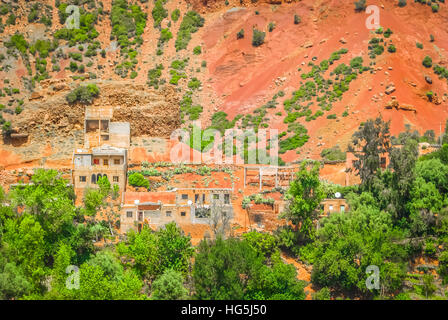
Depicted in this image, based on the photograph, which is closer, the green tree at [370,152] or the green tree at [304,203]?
the green tree at [304,203]

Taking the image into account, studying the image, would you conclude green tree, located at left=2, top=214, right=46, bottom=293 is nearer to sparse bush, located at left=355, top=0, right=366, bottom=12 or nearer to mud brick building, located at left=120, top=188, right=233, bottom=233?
mud brick building, located at left=120, top=188, right=233, bottom=233

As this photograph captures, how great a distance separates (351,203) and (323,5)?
40.7 meters

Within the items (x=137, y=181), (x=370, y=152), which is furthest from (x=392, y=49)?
(x=137, y=181)

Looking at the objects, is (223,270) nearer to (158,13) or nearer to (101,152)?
(101,152)

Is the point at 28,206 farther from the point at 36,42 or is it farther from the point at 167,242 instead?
the point at 36,42

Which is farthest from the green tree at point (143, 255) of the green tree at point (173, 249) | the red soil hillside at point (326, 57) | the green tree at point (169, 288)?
the red soil hillside at point (326, 57)

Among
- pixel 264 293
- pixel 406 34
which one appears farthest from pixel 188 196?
pixel 406 34

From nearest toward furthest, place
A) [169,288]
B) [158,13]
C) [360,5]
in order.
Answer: [169,288]
[360,5]
[158,13]

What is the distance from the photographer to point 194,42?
93.2 meters

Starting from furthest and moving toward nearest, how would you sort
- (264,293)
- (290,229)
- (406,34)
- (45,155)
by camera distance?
(406,34) < (45,155) < (290,229) < (264,293)

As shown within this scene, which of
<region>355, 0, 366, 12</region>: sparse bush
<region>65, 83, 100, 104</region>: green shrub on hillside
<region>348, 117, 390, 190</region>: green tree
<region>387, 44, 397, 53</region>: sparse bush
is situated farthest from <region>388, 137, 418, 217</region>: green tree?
<region>355, 0, 366, 12</region>: sparse bush

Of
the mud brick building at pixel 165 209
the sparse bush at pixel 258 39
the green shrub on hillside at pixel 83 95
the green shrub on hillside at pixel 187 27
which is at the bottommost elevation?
the mud brick building at pixel 165 209

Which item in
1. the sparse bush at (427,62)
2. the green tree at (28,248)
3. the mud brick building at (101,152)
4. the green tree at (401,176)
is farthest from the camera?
the sparse bush at (427,62)

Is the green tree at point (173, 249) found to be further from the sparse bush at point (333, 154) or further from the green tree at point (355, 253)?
the sparse bush at point (333, 154)
